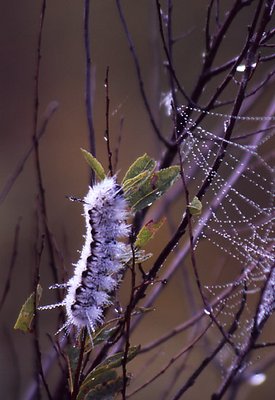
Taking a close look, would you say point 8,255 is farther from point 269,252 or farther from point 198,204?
point 198,204

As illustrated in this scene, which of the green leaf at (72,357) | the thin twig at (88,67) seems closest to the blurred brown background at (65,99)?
the thin twig at (88,67)

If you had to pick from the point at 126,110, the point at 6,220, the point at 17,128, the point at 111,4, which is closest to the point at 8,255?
the point at 6,220

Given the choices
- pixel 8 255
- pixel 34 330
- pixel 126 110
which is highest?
pixel 126 110

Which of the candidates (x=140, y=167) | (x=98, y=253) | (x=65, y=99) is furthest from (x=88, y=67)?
(x=65, y=99)

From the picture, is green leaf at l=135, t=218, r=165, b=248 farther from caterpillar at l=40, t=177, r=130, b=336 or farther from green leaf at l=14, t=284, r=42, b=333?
green leaf at l=14, t=284, r=42, b=333

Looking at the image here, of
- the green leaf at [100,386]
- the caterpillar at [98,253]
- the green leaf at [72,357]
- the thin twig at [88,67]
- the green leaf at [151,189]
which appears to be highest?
the thin twig at [88,67]

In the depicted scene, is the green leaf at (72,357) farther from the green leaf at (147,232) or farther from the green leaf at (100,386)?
the green leaf at (147,232)
